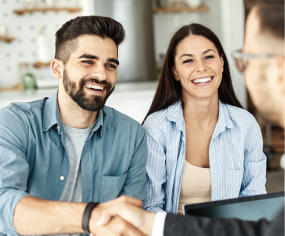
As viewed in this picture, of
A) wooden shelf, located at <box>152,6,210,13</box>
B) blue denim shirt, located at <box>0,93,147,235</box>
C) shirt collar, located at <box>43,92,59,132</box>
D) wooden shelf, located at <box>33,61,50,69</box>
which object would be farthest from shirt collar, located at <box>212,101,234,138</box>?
wooden shelf, located at <box>152,6,210,13</box>

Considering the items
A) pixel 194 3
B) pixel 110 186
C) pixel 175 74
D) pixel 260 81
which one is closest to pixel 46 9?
pixel 194 3

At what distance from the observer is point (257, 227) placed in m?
0.96

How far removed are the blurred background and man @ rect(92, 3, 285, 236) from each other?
341 cm

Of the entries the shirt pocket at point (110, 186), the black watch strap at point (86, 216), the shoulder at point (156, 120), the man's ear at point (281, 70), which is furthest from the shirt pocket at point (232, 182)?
the man's ear at point (281, 70)

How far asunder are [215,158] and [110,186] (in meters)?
0.48

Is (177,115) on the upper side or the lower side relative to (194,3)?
lower

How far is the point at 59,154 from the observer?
154 cm

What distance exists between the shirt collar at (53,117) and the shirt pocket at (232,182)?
567 millimetres

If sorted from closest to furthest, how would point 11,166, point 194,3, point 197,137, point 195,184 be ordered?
point 11,166, point 195,184, point 197,137, point 194,3

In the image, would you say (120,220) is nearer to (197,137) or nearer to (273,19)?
(273,19)

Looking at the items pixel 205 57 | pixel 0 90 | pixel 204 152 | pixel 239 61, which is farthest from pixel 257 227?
pixel 0 90

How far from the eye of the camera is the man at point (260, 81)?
776 millimetres

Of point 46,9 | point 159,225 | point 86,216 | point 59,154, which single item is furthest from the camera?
point 46,9

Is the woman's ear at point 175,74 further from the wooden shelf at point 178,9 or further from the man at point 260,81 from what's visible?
the wooden shelf at point 178,9
